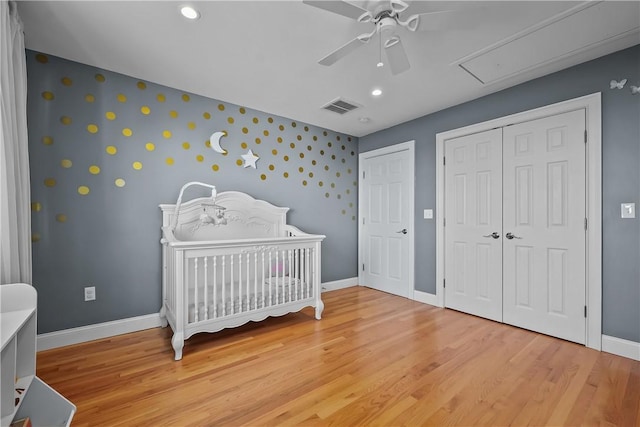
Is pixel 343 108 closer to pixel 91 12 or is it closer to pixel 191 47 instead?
pixel 191 47

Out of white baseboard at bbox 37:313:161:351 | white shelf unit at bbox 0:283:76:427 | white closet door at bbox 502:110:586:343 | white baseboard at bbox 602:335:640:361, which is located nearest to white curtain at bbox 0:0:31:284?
white shelf unit at bbox 0:283:76:427

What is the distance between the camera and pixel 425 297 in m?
3.38

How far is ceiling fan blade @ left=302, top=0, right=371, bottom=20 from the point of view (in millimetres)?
1360

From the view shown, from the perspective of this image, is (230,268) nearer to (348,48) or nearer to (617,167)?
(348,48)

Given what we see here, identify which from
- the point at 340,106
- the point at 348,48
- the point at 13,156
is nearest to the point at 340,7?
the point at 348,48

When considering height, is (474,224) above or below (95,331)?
above

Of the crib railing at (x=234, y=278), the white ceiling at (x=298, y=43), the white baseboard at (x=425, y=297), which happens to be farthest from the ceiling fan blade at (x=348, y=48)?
the white baseboard at (x=425, y=297)

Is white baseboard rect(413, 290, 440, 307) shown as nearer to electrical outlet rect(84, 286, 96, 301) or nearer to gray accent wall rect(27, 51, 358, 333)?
gray accent wall rect(27, 51, 358, 333)

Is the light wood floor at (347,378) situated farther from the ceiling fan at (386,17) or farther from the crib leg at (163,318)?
the ceiling fan at (386,17)

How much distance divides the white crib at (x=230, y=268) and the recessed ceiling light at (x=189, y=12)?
123cm

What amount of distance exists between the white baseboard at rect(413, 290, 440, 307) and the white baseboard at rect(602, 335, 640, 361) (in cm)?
137

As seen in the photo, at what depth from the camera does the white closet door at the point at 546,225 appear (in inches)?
90.7

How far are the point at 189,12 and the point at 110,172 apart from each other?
1518 millimetres

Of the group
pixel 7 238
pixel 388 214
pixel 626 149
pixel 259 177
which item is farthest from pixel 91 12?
pixel 626 149
